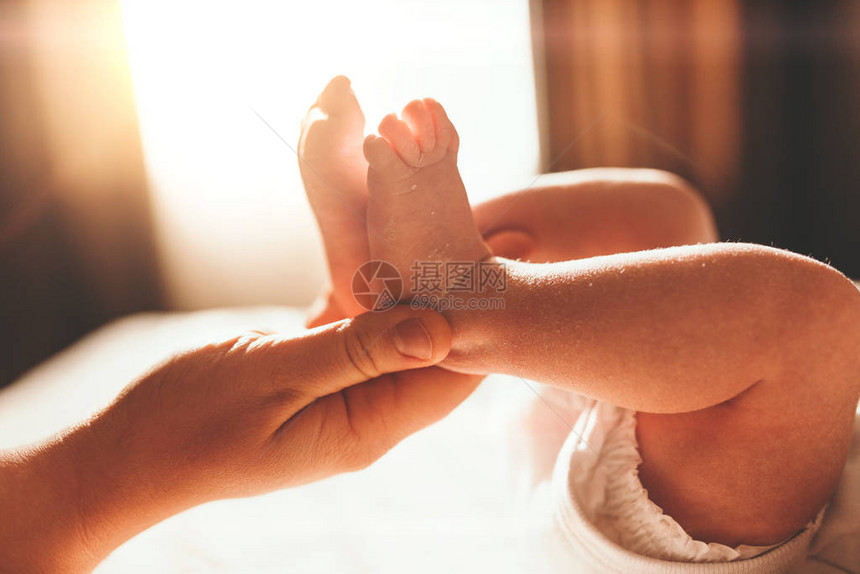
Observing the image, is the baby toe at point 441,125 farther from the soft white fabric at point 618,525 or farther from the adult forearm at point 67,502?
the adult forearm at point 67,502

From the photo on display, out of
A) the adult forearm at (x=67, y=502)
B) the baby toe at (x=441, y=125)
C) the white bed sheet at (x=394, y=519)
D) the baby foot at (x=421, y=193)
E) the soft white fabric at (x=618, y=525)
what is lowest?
the white bed sheet at (x=394, y=519)

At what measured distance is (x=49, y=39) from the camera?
4.67 feet

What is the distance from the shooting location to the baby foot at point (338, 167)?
2.37ft

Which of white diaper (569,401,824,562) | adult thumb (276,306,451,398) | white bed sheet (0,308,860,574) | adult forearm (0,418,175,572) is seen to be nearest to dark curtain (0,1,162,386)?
white bed sheet (0,308,860,574)

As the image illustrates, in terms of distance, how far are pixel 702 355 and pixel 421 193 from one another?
0.33 m

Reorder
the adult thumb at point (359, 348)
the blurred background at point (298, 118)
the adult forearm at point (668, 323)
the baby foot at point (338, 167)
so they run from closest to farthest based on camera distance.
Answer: the adult forearm at point (668, 323), the adult thumb at point (359, 348), the baby foot at point (338, 167), the blurred background at point (298, 118)

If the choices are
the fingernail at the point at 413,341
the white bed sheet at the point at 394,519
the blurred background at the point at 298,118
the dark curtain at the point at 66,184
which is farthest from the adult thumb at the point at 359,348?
the dark curtain at the point at 66,184

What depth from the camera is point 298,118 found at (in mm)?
911

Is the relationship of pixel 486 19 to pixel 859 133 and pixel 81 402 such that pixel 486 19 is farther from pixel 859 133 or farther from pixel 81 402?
pixel 81 402

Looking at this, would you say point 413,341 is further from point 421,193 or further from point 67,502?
point 67,502

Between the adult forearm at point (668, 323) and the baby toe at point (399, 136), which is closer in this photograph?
the adult forearm at point (668, 323)

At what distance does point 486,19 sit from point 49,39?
1046mm

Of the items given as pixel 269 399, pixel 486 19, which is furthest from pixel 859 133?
pixel 269 399

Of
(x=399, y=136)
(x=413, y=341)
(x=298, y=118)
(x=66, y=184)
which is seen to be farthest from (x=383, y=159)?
(x=66, y=184)
